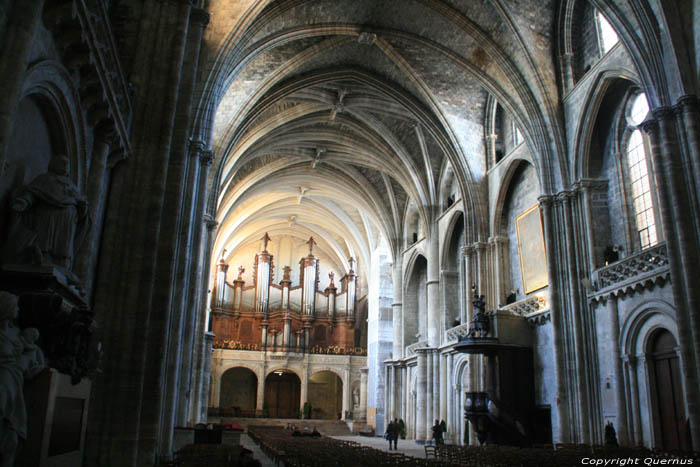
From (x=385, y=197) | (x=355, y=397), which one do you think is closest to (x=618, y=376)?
(x=385, y=197)

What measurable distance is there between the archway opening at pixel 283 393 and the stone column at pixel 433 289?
58.9ft

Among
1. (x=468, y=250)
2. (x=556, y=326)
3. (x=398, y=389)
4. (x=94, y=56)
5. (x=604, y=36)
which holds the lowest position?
(x=398, y=389)

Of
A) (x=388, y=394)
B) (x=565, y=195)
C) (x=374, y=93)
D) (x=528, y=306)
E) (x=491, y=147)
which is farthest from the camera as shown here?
(x=388, y=394)

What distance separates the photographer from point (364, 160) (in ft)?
92.2

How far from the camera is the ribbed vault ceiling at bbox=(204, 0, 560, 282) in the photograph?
55.6 ft

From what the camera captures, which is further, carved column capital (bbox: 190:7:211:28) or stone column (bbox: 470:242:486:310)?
stone column (bbox: 470:242:486:310)

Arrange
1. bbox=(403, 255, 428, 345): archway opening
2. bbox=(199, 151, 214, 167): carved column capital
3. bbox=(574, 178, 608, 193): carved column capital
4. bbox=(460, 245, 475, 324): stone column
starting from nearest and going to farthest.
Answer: bbox=(199, 151, 214, 167): carved column capital, bbox=(574, 178, 608, 193): carved column capital, bbox=(460, 245, 475, 324): stone column, bbox=(403, 255, 428, 345): archway opening

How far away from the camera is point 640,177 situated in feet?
47.8

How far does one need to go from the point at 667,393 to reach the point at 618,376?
1.19m

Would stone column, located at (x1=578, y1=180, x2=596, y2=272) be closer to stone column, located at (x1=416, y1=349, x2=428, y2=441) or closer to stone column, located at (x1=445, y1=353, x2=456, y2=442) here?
stone column, located at (x1=445, y1=353, x2=456, y2=442)

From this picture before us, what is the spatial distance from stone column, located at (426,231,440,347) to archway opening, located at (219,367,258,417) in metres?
19.2

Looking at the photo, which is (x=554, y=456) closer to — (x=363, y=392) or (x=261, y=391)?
(x=363, y=392)

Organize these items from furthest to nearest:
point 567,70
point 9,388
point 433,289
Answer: point 433,289, point 567,70, point 9,388

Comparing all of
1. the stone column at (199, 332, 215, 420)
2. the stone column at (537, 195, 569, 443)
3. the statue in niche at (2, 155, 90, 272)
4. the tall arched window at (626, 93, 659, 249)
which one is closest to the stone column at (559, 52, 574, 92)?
the tall arched window at (626, 93, 659, 249)
